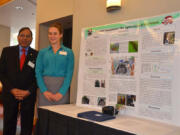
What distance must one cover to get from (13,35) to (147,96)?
8.52m

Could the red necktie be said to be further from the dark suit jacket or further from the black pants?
the black pants

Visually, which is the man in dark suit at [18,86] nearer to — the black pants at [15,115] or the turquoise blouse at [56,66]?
the black pants at [15,115]

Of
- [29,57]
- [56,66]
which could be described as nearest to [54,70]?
[56,66]

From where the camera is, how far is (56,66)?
1.82m

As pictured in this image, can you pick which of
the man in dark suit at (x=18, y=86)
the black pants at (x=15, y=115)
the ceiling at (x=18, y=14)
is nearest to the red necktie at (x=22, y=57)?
the man in dark suit at (x=18, y=86)

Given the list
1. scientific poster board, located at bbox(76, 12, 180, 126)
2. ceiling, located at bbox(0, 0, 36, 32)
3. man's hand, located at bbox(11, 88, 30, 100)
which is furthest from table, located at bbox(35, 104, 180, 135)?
ceiling, located at bbox(0, 0, 36, 32)

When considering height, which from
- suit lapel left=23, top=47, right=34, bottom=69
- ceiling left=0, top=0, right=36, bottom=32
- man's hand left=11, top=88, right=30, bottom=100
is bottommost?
man's hand left=11, top=88, right=30, bottom=100

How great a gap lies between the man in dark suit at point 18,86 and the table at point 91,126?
1.76 feet

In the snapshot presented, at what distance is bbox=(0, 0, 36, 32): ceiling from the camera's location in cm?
482

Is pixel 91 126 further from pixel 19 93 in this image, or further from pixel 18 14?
pixel 18 14

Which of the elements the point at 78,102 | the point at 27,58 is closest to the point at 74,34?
the point at 27,58

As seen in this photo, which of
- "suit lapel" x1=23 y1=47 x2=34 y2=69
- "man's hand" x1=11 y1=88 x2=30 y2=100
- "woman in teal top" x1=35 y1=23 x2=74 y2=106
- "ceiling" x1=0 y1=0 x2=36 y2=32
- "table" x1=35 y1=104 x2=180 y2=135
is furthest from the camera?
"ceiling" x1=0 y1=0 x2=36 y2=32

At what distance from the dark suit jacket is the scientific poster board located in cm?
63

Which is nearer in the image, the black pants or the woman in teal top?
the woman in teal top
